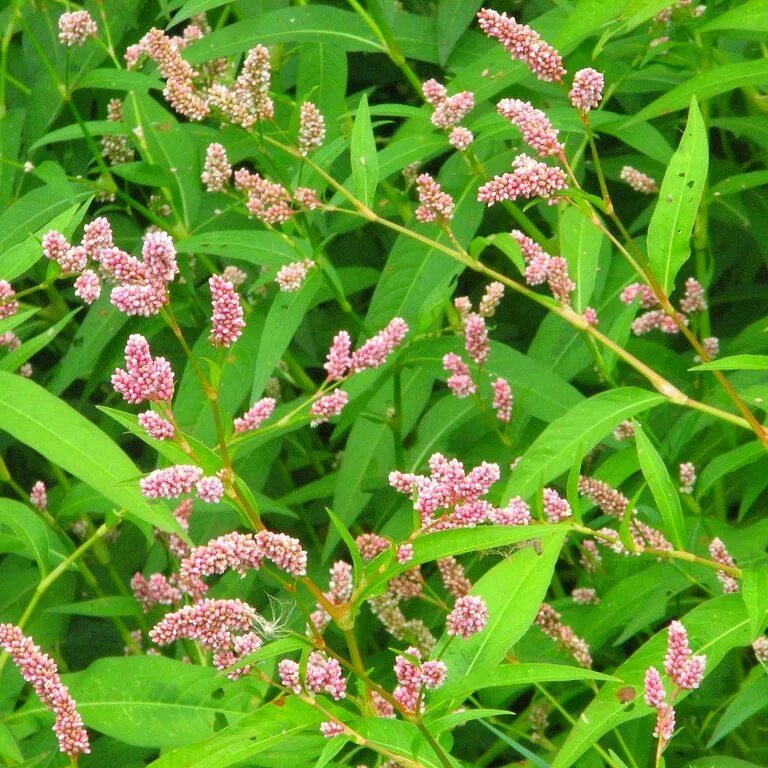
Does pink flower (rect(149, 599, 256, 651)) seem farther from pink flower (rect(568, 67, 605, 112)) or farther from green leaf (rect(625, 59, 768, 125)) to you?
green leaf (rect(625, 59, 768, 125))

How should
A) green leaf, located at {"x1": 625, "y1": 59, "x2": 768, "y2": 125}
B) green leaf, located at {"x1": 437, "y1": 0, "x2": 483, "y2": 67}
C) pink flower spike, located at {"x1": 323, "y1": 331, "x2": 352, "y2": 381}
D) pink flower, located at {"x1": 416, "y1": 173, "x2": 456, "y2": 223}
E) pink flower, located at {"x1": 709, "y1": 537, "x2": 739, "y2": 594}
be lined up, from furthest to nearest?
green leaf, located at {"x1": 437, "y1": 0, "x2": 483, "y2": 67} → green leaf, located at {"x1": 625, "y1": 59, "x2": 768, "y2": 125} → pink flower, located at {"x1": 416, "y1": 173, "x2": 456, "y2": 223} → pink flower, located at {"x1": 709, "y1": 537, "x2": 739, "y2": 594} → pink flower spike, located at {"x1": 323, "y1": 331, "x2": 352, "y2": 381}

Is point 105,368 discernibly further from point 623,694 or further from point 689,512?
point 623,694

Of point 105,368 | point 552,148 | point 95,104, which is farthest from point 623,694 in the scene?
point 95,104

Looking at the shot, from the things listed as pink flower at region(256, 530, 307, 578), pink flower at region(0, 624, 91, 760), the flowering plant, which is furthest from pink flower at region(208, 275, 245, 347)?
pink flower at region(0, 624, 91, 760)

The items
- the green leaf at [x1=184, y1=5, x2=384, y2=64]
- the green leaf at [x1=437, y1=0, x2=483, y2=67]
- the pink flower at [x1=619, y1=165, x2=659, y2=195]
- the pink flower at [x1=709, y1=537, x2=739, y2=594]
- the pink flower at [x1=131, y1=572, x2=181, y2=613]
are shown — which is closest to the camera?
the pink flower at [x1=709, y1=537, x2=739, y2=594]

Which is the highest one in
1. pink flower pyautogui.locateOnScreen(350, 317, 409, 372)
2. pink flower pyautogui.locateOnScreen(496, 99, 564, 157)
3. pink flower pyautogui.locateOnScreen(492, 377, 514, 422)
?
pink flower pyautogui.locateOnScreen(496, 99, 564, 157)

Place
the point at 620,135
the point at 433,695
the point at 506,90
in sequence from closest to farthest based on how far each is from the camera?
the point at 433,695, the point at 620,135, the point at 506,90
